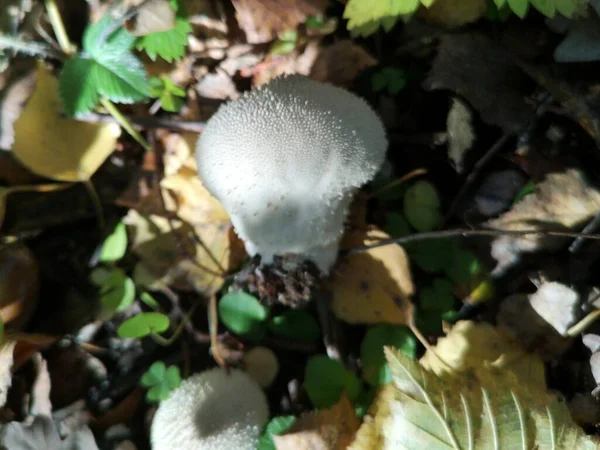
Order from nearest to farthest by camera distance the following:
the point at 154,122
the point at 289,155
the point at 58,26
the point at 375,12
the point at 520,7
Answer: the point at 289,155, the point at 520,7, the point at 375,12, the point at 58,26, the point at 154,122

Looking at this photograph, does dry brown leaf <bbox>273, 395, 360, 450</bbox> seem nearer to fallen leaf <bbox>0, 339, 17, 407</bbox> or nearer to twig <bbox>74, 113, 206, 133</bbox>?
fallen leaf <bbox>0, 339, 17, 407</bbox>

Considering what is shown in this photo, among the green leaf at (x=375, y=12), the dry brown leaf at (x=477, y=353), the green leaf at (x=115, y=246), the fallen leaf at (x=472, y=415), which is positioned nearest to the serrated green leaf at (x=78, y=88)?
the green leaf at (x=115, y=246)

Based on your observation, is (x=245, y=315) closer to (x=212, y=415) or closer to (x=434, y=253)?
(x=212, y=415)

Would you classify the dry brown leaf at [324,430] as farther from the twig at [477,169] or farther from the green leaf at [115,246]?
the green leaf at [115,246]

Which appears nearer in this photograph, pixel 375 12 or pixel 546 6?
pixel 546 6

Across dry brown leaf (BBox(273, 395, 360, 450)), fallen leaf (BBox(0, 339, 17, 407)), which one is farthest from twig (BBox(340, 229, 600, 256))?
fallen leaf (BBox(0, 339, 17, 407))

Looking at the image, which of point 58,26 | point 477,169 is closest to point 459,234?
point 477,169
